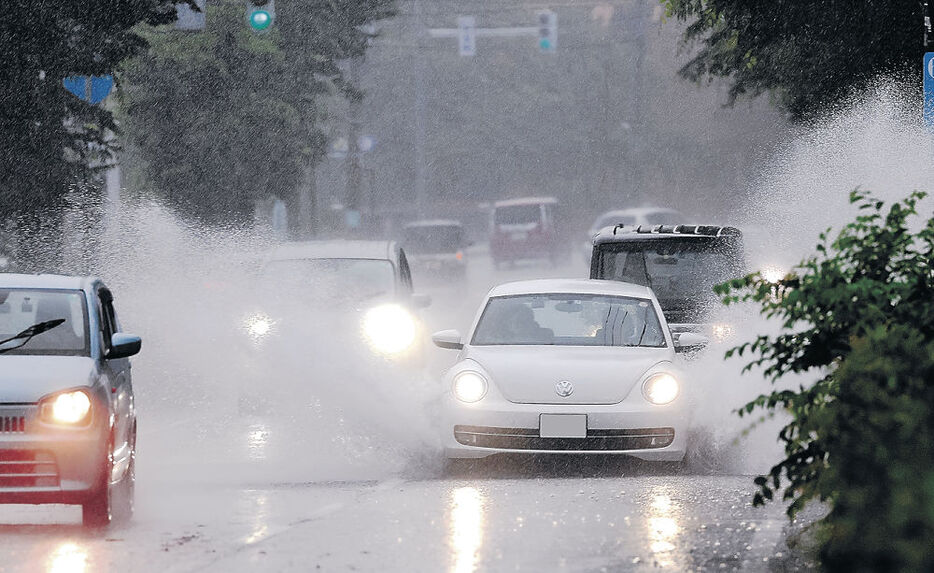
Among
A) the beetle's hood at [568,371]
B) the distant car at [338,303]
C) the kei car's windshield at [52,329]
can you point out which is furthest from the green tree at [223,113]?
the kei car's windshield at [52,329]

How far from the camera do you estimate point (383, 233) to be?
68312 millimetres

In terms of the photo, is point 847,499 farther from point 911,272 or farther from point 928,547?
point 911,272

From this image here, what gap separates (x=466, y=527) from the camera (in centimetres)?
936

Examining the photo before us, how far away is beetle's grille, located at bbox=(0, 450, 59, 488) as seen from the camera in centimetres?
944

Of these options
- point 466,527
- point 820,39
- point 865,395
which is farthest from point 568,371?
point 820,39

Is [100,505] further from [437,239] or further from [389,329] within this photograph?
[437,239]

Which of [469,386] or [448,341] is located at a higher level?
[448,341]

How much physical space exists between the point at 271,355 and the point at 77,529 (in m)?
7.26

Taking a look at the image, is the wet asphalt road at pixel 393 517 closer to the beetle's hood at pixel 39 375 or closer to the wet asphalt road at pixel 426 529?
the wet asphalt road at pixel 426 529

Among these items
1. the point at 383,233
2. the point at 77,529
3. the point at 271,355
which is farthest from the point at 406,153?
the point at 77,529

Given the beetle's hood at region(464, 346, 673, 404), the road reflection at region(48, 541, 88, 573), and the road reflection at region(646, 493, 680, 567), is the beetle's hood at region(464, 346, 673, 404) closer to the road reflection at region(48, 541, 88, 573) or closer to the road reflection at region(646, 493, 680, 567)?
the road reflection at region(646, 493, 680, 567)

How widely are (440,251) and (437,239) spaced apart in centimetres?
49

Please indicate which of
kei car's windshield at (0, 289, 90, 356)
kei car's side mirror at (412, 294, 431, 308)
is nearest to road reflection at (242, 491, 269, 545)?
kei car's windshield at (0, 289, 90, 356)

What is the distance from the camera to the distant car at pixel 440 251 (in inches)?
1770
